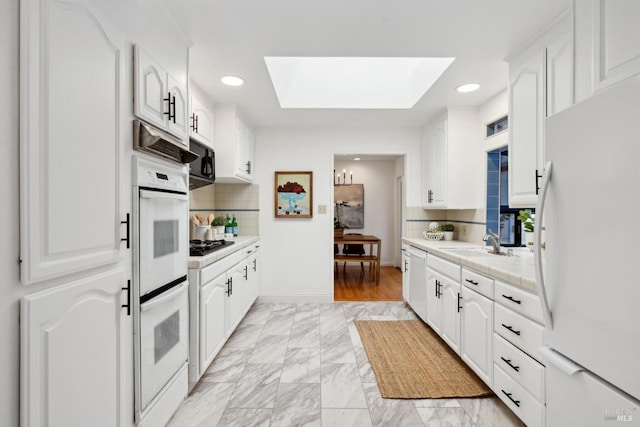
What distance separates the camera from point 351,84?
3250mm

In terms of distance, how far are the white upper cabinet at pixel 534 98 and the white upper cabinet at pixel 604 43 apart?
0.65m

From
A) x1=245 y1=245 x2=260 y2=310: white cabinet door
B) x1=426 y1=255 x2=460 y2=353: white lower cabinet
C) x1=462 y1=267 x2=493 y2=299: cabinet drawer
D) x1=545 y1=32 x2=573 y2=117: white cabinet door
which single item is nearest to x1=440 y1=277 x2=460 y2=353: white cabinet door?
x1=426 y1=255 x2=460 y2=353: white lower cabinet

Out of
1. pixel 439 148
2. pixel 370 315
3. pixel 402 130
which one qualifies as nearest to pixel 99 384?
pixel 370 315

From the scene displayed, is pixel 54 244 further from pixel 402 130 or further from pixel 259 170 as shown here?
pixel 402 130

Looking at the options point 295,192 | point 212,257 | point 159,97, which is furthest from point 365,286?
point 159,97

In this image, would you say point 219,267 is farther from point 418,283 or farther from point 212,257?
point 418,283

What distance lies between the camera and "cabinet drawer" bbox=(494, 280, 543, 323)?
59.7 inches

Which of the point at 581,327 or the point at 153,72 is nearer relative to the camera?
the point at 581,327

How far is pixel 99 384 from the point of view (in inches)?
45.7

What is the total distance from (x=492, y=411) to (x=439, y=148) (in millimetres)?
2599

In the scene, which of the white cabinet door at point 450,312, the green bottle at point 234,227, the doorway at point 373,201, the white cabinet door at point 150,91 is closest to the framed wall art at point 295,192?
the green bottle at point 234,227

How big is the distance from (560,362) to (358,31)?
195 cm

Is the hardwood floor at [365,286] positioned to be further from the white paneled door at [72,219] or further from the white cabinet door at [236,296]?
the white paneled door at [72,219]

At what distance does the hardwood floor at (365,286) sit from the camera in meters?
4.23
